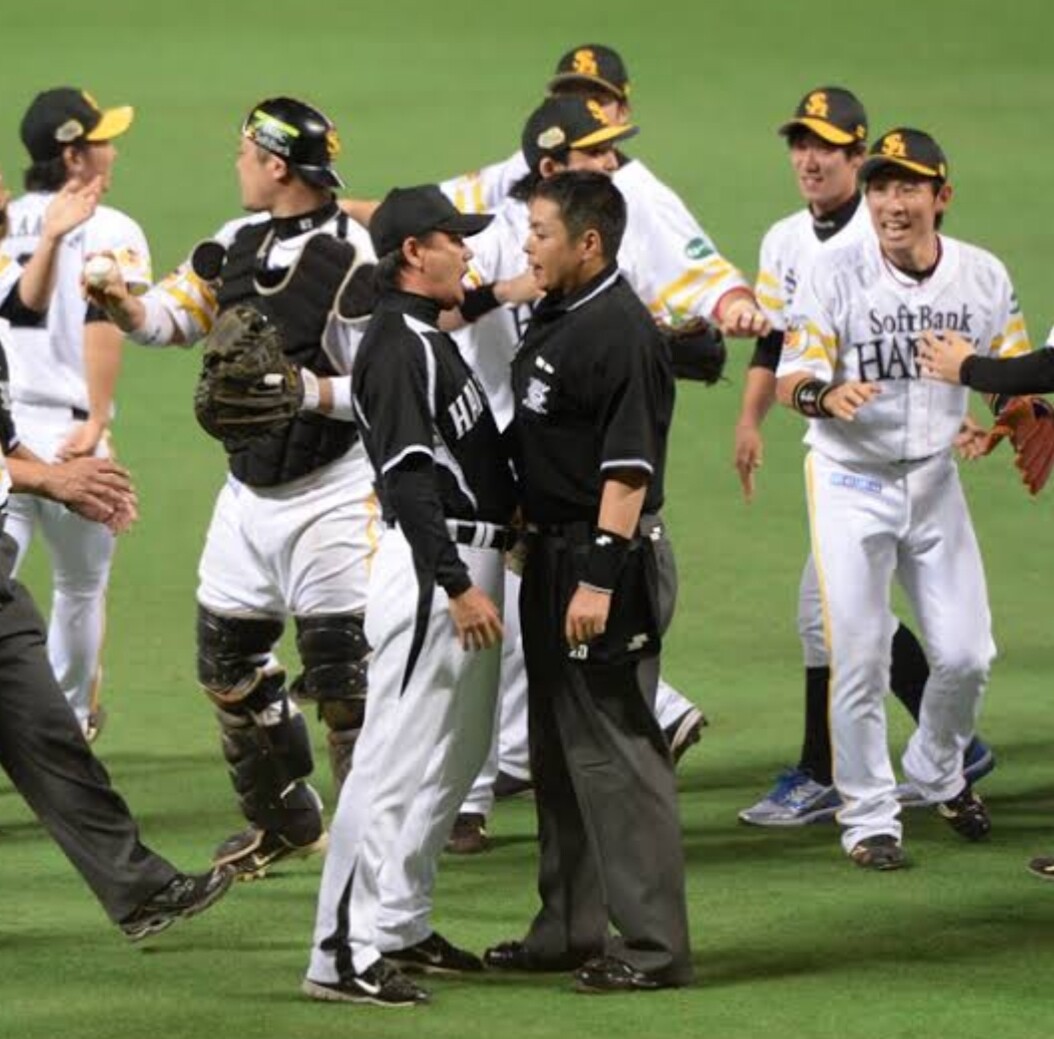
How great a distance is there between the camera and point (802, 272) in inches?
377

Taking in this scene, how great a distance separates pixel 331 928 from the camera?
747 centimetres

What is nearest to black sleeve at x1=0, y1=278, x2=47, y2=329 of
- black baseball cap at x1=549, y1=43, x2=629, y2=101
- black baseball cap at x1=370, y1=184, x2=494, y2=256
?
black baseball cap at x1=549, y1=43, x2=629, y2=101

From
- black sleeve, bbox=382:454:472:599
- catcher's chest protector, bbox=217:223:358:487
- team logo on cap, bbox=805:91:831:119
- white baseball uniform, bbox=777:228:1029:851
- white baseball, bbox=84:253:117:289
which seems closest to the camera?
black sleeve, bbox=382:454:472:599

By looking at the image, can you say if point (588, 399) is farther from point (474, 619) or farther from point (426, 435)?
point (474, 619)

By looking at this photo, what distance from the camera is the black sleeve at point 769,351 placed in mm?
10055

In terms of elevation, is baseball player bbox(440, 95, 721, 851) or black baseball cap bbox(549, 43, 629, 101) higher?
black baseball cap bbox(549, 43, 629, 101)

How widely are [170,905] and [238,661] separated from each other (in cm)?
119

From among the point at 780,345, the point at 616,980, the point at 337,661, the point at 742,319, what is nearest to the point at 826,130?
the point at 780,345

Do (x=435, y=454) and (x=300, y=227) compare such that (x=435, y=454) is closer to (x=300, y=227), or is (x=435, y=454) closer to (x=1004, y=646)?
(x=300, y=227)

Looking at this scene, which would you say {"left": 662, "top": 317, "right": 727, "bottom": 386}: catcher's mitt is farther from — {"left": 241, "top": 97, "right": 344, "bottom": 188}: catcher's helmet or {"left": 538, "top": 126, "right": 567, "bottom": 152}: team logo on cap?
{"left": 241, "top": 97, "right": 344, "bottom": 188}: catcher's helmet

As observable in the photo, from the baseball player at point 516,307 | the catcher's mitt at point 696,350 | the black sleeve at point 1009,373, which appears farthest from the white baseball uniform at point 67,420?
the black sleeve at point 1009,373

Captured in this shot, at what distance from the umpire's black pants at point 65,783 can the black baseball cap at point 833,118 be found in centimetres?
340

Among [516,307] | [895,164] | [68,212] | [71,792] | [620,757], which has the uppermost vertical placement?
[895,164]

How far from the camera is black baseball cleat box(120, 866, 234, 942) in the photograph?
25.5 ft
